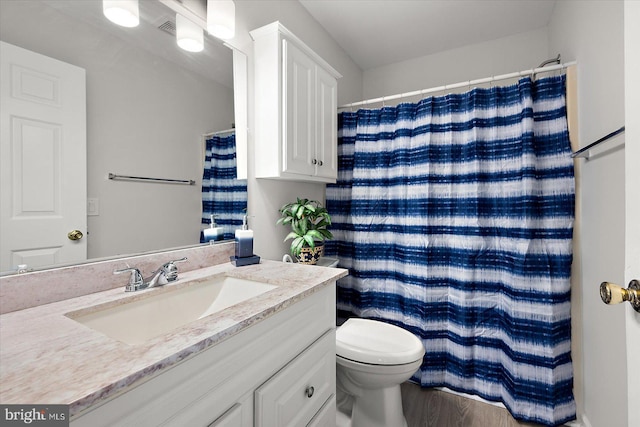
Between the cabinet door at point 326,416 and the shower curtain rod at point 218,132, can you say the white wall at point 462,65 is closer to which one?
the shower curtain rod at point 218,132

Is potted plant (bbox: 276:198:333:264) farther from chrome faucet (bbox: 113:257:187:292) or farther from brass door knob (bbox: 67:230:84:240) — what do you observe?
brass door knob (bbox: 67:230:84:240)

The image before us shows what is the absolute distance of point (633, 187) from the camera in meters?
0.60

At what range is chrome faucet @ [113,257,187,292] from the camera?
0.99m

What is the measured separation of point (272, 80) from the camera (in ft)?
5.05

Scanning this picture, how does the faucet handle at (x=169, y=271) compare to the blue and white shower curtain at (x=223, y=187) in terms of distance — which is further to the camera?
the blue and white shower curtain at (x=223, y=187)

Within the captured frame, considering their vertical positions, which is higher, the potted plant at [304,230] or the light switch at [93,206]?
the light switch at [93,206]

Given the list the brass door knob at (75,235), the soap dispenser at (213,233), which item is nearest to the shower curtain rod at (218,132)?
the soap dispenser at (213,233)

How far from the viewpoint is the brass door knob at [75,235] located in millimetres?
941

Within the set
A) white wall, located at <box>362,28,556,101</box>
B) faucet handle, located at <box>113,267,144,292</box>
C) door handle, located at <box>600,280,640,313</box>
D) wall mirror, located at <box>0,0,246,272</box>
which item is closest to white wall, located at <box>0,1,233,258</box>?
wall mirror, located at <box>0,0,246,272</box>

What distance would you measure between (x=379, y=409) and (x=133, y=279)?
51.4 inches

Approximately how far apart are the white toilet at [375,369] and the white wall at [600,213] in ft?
2.56

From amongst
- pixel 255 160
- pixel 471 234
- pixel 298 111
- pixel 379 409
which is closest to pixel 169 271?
pixel 255 160

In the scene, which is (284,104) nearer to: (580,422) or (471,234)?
(471,234)

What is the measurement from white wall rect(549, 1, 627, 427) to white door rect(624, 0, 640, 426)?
2.31 ft
